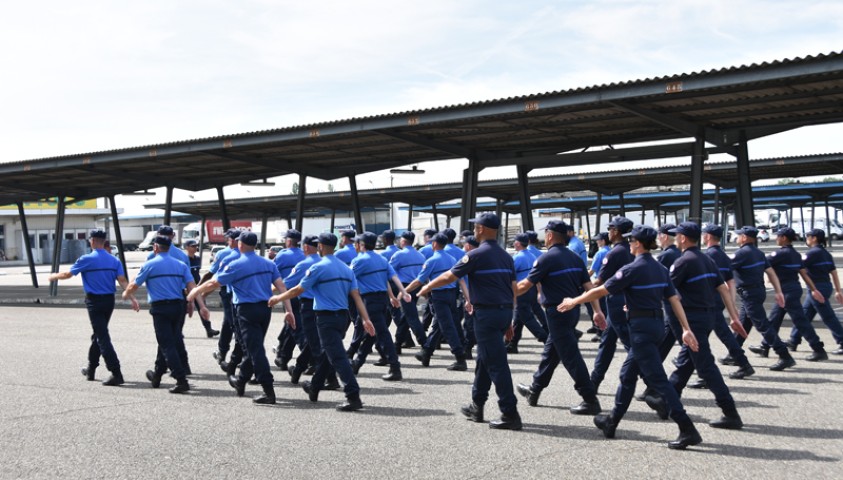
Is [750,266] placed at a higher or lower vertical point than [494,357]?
higher

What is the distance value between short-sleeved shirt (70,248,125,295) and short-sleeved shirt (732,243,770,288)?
8289 mm

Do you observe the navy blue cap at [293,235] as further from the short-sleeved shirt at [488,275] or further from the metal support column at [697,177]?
the metal support column at [697,177]

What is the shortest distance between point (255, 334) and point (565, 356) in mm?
3427

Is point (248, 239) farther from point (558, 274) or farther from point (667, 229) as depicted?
point (667, 229)

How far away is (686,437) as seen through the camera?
6.63m

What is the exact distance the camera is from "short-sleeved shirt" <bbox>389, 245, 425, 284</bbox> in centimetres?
1369

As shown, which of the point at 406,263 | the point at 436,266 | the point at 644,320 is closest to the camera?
the point at 644,320

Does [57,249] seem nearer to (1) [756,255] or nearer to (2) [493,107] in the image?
(2) [493,107]

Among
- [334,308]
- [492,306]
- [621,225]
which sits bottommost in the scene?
[334,308]

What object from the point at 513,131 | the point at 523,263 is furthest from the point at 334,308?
the point at 513,131

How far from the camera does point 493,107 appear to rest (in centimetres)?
1664

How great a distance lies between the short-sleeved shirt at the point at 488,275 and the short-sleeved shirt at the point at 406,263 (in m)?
5.84

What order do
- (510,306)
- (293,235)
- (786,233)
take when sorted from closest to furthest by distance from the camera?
(510,306), (786,233), (293,235)

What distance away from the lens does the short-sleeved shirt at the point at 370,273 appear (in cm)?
1112
